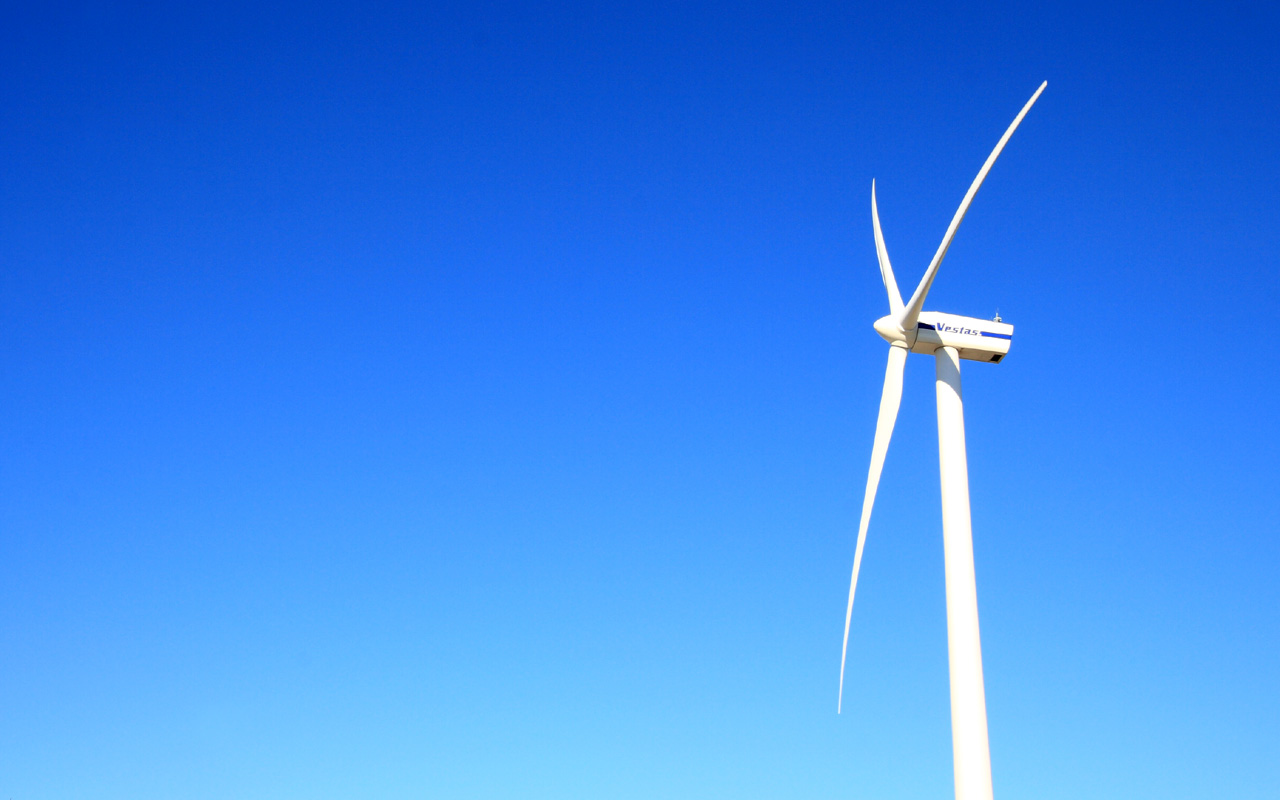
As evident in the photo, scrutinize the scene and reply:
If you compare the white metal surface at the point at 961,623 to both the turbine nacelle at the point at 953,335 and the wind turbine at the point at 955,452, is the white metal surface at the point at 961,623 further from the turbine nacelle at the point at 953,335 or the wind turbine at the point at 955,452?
the turbine nacelle at the point at 953,335

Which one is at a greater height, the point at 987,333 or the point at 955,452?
the point at 987,333

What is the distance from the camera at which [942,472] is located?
28297mm

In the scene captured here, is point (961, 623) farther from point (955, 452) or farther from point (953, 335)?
point (953, 335)

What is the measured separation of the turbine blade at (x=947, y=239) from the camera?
29.5 m

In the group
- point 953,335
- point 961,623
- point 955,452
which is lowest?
point 961,623

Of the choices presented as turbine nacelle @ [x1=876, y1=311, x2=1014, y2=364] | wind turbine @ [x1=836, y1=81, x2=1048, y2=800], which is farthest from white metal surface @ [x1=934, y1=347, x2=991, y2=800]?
turbine nacelle @ [x1=876, y1=311, x2=1014, y2=364]

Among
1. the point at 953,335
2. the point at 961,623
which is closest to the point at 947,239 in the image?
the point at 953,335

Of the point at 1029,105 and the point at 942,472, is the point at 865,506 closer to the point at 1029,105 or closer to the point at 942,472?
the point at 942,472

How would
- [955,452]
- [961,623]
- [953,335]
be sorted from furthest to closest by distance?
[953,335]
[955,452]
[961,623]

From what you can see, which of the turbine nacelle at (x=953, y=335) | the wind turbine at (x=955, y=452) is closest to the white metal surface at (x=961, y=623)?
the wind turbine at (x=955, y=452)

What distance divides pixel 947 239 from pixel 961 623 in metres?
9.68

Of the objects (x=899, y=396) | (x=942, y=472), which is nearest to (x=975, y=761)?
(x=942, y=472)

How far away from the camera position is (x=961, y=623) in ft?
85.5

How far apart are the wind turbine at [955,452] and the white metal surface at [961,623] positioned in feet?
0.07
